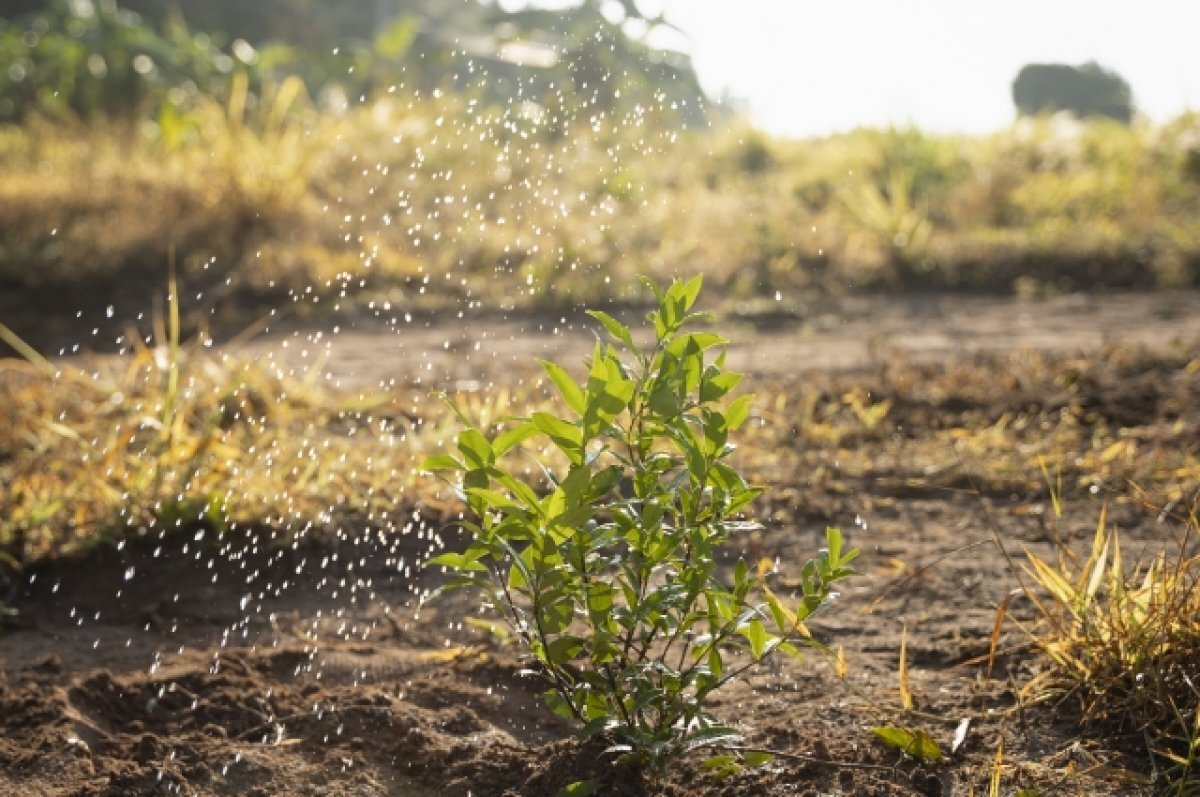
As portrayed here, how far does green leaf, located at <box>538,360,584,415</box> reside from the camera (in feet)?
6.91

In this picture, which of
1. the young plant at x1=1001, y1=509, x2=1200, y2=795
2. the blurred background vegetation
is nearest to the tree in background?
the blurred background vegetation

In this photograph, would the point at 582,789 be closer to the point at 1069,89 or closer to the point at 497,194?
the point at 497,194

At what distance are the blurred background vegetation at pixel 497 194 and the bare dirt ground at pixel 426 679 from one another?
2860mm

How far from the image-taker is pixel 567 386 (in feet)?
7.05

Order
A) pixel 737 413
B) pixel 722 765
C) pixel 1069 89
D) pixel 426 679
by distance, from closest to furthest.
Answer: pixel 737 413 → pixel 722 765 → pixel 426 679 → pixel 1069 89

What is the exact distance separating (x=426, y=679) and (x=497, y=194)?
8.86 meters

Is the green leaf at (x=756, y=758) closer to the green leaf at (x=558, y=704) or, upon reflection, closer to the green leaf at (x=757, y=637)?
the green leaf at (x=757, y=637)

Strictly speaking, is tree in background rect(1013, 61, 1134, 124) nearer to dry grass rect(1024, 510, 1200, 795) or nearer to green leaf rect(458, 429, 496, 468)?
dry grass rect(1024, 510, 1200, 795)

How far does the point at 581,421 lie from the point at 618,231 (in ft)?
28.0

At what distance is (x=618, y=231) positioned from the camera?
10.6 metres

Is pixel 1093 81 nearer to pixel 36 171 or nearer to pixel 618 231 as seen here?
pixel 618 231

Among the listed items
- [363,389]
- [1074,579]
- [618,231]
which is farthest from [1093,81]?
[1074,579]

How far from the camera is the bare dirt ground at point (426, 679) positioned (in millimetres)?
2586

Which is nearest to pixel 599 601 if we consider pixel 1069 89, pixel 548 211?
pixel 548 211
